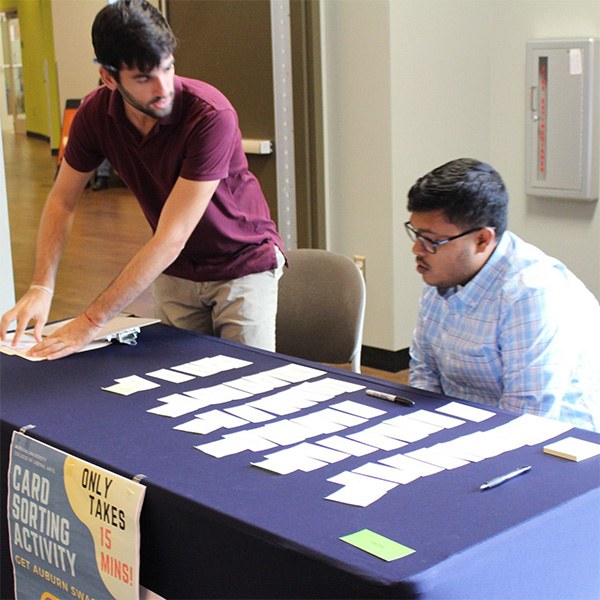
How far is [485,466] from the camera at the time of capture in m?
1.48

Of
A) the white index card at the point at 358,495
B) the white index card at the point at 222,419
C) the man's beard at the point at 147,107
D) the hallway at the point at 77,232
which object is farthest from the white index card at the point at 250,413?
the hallway at the point at 77,232

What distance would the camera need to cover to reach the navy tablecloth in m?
1.21

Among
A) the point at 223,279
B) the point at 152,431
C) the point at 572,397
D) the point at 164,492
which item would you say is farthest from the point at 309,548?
the point at 223,279

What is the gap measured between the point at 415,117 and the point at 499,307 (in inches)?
102

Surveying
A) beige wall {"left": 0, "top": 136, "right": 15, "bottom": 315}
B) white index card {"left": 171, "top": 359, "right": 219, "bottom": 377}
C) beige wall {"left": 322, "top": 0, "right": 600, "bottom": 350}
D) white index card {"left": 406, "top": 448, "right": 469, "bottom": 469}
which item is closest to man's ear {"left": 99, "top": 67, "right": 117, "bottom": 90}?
white index card {"left": 171, "top": 359, "right": 219, "bottom": 377}

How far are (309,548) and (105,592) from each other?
0.51 meters

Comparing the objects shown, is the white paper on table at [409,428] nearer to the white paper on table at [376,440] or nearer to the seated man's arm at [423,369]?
the white paper on table at [376,440]

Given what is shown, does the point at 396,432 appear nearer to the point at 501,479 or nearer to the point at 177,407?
the point at 501,479

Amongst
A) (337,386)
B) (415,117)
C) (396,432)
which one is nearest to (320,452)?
(396,432)

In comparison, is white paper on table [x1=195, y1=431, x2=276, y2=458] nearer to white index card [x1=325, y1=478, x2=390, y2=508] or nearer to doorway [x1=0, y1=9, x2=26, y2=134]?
white index card [x1=325, y1=478, x2=390, y2=508]

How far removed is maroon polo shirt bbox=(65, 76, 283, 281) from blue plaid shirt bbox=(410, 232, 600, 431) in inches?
23.5

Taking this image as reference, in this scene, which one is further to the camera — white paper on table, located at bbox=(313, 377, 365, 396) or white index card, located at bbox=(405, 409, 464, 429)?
white paper on table, located at bbox=(313, 377, 365, 396)

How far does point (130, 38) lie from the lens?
1.97 meters

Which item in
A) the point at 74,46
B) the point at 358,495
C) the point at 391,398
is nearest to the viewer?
the point at 358,495
